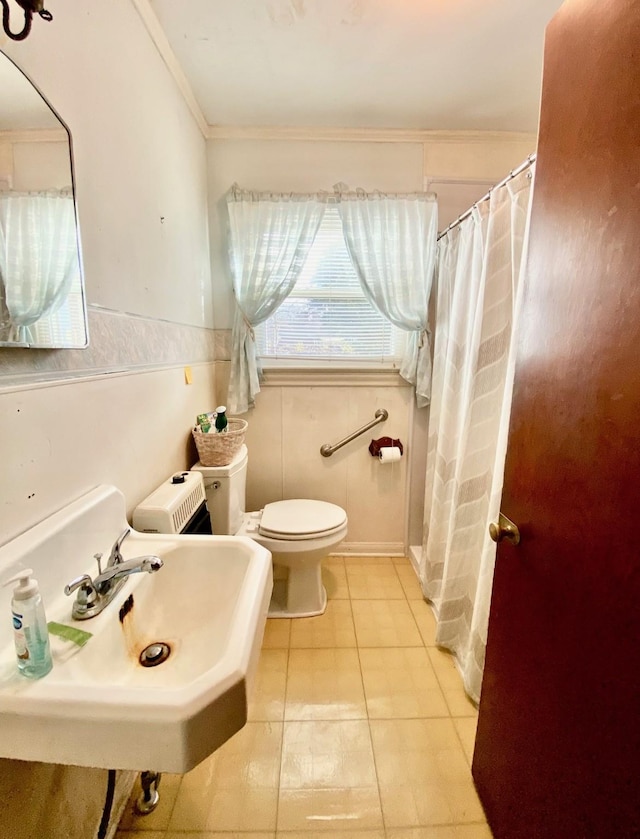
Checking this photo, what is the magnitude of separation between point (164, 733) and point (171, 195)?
1.67m

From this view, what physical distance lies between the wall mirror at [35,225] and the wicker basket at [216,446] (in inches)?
31.3

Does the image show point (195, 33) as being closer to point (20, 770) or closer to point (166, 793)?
point (20, 770)

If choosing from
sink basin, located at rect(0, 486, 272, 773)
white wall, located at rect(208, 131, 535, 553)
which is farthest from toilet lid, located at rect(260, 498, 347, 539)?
sink basin, located at rect(0, 486, 272, 773)

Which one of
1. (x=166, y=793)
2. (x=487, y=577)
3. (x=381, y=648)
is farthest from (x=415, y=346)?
(x=166, y=793)

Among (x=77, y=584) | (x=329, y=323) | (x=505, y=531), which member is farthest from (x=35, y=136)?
(x=329, y=323)

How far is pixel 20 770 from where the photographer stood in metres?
0.70

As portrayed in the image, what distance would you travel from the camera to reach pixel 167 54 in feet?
4.64

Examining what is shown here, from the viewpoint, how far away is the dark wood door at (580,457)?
1.87 ft

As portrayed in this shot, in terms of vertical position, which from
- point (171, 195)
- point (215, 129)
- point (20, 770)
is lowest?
point (20, 770)

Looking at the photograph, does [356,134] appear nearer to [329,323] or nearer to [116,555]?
[329,323]

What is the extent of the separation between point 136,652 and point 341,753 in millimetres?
825

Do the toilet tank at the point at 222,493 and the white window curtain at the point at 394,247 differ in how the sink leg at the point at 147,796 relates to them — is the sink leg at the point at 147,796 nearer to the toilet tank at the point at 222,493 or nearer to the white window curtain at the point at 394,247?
the toilet tank at the point at 222,493

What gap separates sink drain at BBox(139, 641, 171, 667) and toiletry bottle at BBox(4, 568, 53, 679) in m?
0.26

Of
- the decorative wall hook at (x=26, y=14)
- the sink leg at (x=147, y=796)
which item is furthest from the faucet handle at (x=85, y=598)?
the decorative wall hook at (x=26, y=14)
